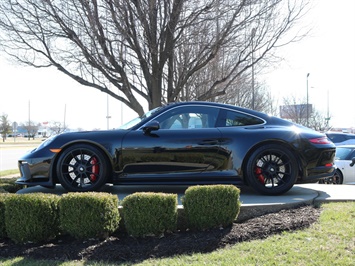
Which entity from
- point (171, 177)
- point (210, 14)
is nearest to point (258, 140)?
point (171, 177)

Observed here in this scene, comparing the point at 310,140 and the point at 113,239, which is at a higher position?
the point at 310,140

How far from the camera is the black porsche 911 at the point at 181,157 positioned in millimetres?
5164

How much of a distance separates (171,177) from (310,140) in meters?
2.04

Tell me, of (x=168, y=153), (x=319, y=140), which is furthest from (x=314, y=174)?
(x=168, y=153)

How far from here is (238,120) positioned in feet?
18.1

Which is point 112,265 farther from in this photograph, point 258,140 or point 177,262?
point 258,140

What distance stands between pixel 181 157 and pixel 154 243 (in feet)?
5.23

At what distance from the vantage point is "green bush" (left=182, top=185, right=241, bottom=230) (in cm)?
406

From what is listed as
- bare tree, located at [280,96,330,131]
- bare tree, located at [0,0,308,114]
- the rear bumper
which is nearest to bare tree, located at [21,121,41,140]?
bare tree, located at [280,96,330,131]

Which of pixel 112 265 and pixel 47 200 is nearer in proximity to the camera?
pixel 112 265

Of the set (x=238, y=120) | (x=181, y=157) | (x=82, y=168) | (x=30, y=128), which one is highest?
(x=30, y=128)

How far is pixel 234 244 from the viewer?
12.1ft

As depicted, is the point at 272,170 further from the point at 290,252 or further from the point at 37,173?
the point at 37,173

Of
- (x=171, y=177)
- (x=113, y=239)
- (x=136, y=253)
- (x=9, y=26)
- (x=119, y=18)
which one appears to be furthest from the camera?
(x=9, y=26)
